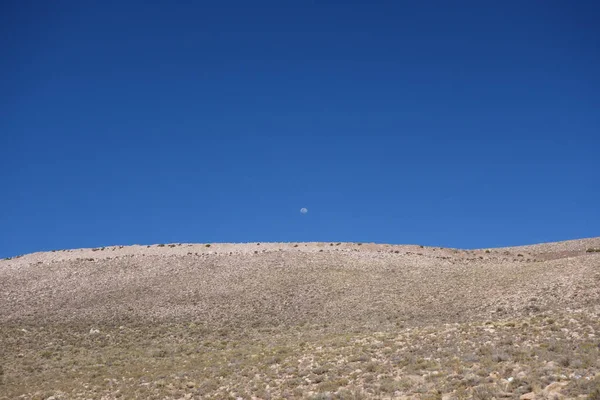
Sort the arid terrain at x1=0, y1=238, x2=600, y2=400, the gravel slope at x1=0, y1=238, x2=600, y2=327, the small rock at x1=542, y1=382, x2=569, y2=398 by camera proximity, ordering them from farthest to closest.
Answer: the gravel slope at x1=0, y1=238, x2=600, y2=327
the arid terrain at x1=0, y1=238, x2=600, y2=400
the small rock at x1=542, y1=382, x2=569, y2=398

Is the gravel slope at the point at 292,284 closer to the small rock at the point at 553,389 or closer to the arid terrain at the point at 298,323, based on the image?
the arid terrain at the point at 298,323

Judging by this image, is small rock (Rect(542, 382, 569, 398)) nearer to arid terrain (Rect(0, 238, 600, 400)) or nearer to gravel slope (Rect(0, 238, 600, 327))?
arid terrain (Rect(0, 238, 600, 400))

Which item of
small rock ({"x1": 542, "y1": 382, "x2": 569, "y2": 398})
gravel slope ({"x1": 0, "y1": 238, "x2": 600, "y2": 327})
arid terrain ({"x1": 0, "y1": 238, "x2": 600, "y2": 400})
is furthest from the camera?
gravel slope ({"x1": 0, "y1": 238, "x2": 600, "y2": 327})

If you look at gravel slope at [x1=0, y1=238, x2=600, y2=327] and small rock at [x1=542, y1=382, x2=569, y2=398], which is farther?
gravel slope at [x1=0, y1=238, x2=600, y2=327]

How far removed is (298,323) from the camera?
34219 mm

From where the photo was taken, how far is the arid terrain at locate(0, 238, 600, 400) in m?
17.6

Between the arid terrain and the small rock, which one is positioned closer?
the small rock

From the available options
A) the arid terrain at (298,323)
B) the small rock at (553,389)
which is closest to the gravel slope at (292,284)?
the arid terrain at (298,323)

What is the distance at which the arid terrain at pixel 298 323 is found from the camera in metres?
17.6

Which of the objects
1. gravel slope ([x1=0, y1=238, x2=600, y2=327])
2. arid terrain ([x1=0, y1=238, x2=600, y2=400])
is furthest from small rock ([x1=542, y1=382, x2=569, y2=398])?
gravel slope ([x1=0, y1=238, x2=600, y2=327])

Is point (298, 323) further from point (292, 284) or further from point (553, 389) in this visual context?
point (553, 389)

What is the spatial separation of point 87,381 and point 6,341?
12963 mm

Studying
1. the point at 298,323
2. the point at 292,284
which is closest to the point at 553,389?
the point at 298,323

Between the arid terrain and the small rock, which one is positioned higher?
the arid terrain
